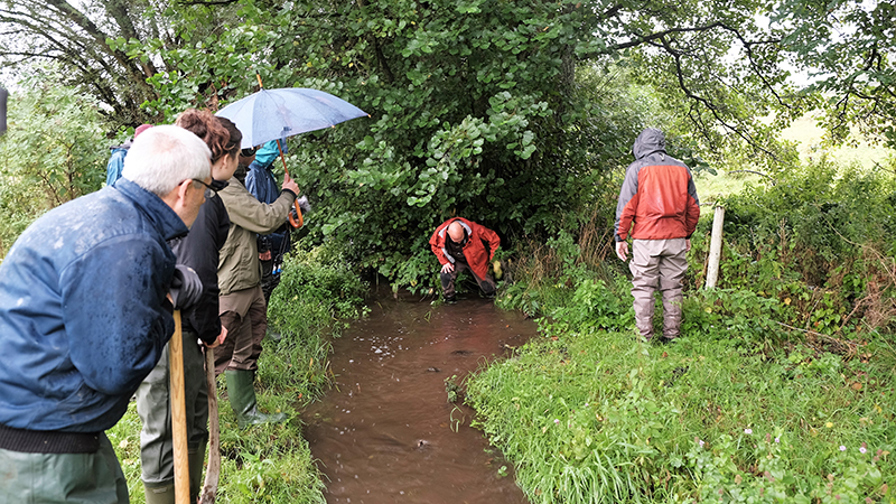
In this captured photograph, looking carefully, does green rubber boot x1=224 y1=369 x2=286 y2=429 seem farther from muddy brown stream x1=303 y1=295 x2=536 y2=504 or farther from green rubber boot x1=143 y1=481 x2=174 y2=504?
green rubber boot x1=143 y1=481 x2=174 y2=504

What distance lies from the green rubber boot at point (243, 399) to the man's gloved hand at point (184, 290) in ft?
6.06

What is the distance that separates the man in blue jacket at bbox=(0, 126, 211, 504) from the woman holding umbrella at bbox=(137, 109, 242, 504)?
2.14ft

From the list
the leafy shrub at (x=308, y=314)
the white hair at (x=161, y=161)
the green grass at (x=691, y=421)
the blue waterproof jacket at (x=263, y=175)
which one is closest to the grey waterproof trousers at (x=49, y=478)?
the white hair at (x=161, y=161)

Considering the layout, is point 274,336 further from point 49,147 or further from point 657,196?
point 49,147

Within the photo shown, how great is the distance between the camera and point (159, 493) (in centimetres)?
249

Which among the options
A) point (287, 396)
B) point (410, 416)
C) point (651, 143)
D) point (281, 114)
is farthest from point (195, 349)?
point (651, 143)

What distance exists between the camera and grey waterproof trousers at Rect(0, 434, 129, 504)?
1532 millimetres

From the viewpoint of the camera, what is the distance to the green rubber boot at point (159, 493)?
2.49 meters

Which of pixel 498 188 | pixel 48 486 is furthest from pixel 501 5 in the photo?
pixel 48 486

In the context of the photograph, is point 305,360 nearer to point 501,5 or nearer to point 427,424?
point 427,424

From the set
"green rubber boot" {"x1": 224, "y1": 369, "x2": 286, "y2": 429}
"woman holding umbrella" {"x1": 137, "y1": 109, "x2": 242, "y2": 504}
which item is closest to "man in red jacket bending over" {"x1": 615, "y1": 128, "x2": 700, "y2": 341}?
"green rubber boot" {"x1": 224, "y1": 369, "x2": 286, "y2": 429}

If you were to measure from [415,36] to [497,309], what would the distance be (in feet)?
10.9

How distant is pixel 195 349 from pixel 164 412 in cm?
30

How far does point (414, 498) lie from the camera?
11.0 feet
